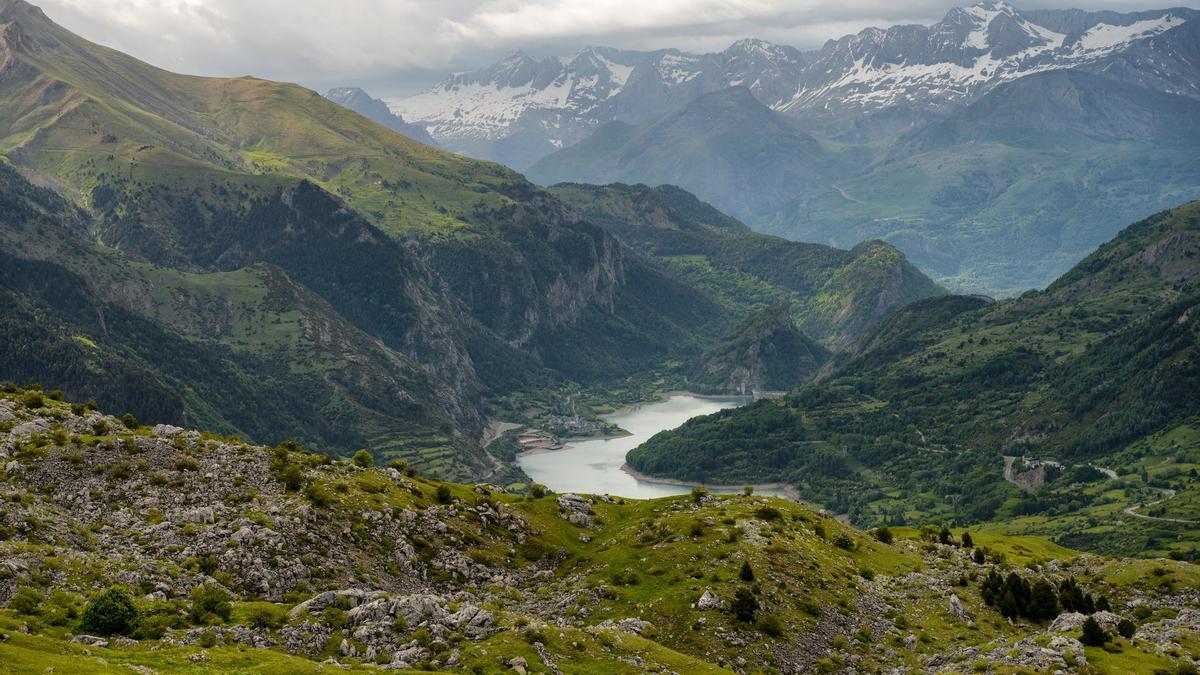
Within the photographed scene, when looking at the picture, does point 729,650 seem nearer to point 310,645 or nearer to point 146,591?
point 310,645

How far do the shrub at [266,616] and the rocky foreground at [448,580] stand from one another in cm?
19

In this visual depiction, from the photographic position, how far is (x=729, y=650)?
75.6 metres

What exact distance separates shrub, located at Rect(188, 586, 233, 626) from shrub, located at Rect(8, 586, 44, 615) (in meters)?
8.56

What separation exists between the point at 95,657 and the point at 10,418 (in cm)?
4108

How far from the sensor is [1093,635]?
7425 cm

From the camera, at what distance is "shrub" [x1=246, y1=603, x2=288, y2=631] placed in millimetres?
66500

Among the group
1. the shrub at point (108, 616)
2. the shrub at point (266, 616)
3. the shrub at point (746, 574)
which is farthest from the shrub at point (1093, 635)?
the shrub at point (108, 616)

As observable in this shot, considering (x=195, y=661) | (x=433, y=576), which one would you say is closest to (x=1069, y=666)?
(x=433, y=576)

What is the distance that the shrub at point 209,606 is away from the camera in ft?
215

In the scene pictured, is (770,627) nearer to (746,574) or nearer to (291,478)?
(746,574)

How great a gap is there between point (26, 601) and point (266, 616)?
1364 centimetres

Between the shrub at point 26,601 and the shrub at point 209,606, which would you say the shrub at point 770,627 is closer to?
the shrub at point 209,606

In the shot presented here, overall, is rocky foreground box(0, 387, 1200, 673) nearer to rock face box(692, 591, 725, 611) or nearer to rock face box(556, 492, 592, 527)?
rock face box(692, 591, 725, 611)

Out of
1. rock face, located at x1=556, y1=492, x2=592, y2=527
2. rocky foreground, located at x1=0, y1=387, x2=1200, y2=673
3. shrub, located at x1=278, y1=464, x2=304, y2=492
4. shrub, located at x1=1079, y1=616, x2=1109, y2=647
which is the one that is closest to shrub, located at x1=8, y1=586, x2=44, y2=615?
rocky foreground, located at x1=0, y1=387, x2=1200, y2=673
